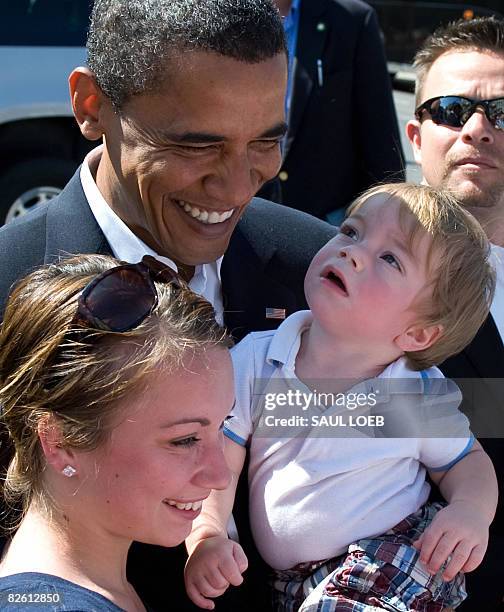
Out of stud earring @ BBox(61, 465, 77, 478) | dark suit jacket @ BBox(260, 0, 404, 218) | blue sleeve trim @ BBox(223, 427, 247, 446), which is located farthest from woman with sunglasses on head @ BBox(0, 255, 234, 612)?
dark suit jacket @ BBox(260, 0, 404, 218)

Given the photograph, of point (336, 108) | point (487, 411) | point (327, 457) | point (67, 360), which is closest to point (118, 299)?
point (67, 360)

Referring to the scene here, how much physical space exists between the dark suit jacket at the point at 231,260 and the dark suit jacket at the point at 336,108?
207 centimetres

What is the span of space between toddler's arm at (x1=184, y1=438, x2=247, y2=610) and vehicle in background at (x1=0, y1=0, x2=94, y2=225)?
4986 millimetres

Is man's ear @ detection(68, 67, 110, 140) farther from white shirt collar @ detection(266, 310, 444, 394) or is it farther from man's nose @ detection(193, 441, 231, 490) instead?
man's nose @ detection(193, 441, 231, 490)

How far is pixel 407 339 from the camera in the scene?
87.0 inches

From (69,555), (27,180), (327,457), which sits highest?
(69,555)

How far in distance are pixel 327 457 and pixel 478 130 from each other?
4.43ft

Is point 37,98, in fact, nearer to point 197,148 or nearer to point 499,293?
point 499,293

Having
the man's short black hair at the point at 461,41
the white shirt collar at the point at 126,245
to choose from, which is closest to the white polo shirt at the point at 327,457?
the white shirt collar at the point at 126,245

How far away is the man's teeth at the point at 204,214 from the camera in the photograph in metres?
2.25

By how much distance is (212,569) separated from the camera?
1.93 m


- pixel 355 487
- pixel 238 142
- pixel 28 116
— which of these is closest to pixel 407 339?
pixel 355 487

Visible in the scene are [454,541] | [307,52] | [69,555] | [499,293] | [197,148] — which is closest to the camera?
[69,555]

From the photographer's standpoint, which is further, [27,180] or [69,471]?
[27,180]
